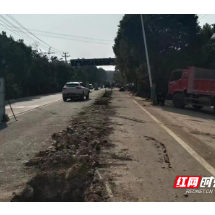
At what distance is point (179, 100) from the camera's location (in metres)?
21.1

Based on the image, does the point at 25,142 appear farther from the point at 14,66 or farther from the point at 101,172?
the point at 14,66

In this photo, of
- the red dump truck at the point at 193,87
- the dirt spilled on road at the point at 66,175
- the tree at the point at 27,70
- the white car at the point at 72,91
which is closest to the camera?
the dirt spilled on road at the point at 66,175

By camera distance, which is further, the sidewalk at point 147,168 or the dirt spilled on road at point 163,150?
the dirt spilled on road at point 163,150

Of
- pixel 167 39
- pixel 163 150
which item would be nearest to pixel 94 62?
pixel 167 39

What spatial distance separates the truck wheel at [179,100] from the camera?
2073 centimetres

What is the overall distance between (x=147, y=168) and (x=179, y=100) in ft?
51.4

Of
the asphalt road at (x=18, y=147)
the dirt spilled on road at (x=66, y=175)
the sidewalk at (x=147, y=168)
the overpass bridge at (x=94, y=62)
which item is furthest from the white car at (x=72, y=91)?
the overpass bridge at (x=94, y=62)

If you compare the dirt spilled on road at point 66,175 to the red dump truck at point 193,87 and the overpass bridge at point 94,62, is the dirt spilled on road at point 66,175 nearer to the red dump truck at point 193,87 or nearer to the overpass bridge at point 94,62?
the red dump truck at point 193,87

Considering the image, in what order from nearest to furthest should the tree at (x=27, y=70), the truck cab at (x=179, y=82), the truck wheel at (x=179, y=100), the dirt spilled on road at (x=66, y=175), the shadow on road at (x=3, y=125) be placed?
1. the dirt spilled on road at (x=66, y=175)
2. the shadow on road at (x=3, y=125)
3. the truck cab at (x=179, y=82)
4. the truck wheel at (x=179, y=100)
5. the tree at (x=27, y=70)

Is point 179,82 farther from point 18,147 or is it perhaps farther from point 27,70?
point 27,70

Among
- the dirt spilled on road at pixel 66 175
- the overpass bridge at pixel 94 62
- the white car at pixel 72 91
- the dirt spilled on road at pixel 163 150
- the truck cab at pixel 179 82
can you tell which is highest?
the overpass bridge at pixel 94 62
